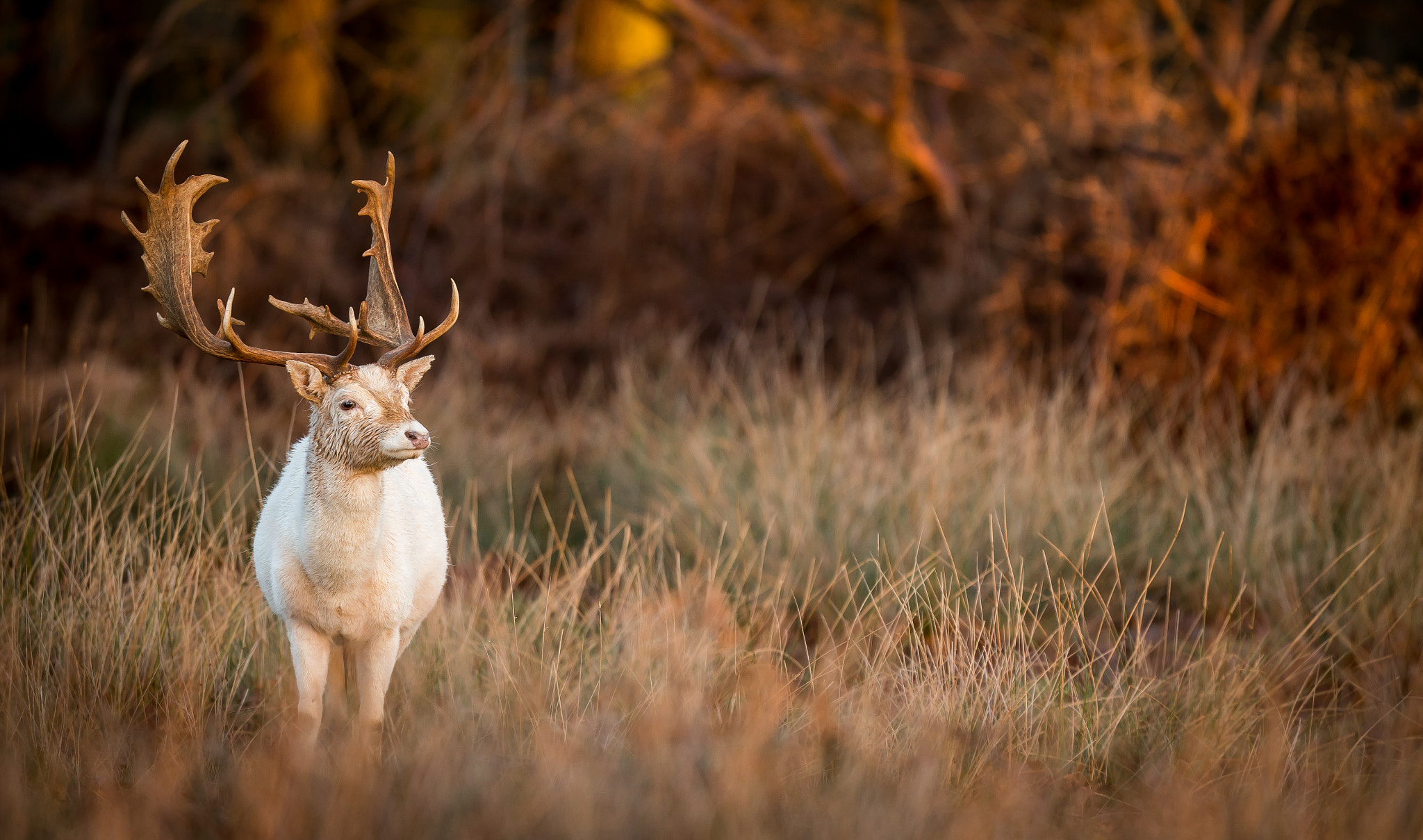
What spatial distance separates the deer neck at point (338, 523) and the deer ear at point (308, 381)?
0.40 ft

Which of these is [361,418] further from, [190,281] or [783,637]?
[783,637]

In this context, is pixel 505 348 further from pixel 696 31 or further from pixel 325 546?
pixel 325 546

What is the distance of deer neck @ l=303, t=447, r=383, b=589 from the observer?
93.6 inches

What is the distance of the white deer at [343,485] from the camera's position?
235 cm

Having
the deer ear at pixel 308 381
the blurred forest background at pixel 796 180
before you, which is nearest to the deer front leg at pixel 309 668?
the deer ear at pixel 308 381

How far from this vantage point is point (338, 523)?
94.0 inches

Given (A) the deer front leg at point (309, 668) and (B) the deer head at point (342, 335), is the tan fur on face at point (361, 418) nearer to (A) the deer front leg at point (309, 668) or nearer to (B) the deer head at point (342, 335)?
(B) the deer head at point (342, 335)

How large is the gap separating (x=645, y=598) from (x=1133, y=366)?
4.11m

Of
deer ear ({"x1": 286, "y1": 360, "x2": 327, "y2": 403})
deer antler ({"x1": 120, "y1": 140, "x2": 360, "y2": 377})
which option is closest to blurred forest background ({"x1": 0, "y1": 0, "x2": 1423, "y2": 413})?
deer antler ({"x1": 120, "y1": 140, "x2": 360, "y2": 377})

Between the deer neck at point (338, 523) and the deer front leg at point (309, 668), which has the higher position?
the deer neck at point (338, 523)

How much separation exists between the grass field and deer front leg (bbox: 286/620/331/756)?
82 millimetres

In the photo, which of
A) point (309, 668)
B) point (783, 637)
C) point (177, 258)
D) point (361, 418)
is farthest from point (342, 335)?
point (783, 637)

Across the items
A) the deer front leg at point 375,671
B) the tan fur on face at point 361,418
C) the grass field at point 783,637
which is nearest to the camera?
the grass field at point 783,637

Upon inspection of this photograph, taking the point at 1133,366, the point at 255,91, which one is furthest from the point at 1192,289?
the point at 255,91
